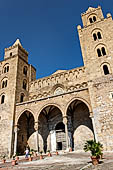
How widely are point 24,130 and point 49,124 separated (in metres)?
3.91

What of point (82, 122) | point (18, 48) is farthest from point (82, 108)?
point (18, 48)

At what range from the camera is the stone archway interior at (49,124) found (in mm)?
20522

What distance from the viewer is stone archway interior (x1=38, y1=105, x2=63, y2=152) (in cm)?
2052

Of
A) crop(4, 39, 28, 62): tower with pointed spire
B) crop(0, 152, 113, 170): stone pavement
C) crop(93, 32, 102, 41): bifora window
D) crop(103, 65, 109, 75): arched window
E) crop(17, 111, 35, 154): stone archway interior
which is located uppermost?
crop(4, 39, 28, 62): tower with pointed spire

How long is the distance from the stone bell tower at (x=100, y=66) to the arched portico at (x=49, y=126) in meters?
6.58

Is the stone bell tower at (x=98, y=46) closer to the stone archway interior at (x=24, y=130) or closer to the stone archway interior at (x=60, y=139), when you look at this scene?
the stone archway interior at (x=60, y=139)

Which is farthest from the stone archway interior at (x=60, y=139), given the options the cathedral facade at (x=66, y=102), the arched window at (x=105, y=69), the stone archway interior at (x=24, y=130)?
the arched window at (x=105, y=69)

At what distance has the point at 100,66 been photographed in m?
18.8

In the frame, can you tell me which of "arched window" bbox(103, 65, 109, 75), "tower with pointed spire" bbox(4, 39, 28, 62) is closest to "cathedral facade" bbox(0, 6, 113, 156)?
"arched window" bbox(103, 65, 109, 75)

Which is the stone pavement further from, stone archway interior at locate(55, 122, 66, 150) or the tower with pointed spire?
the tower with pointed spire

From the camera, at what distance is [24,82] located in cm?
2545

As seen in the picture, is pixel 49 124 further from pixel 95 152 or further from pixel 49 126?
pixel 95 152

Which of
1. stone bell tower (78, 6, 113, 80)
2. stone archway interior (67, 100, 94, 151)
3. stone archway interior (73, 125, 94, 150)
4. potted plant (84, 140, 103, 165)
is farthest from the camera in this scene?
stone bell tower (78, 6, 113, 80)

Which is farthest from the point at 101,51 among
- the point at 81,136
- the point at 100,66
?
the point at 81,136
